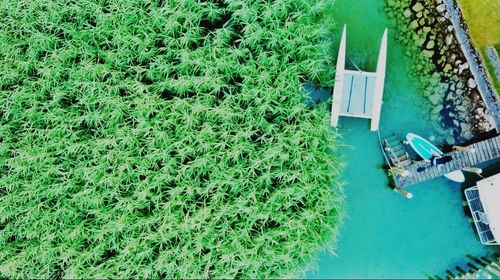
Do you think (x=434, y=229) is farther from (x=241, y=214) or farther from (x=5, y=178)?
(x=5, y=178)

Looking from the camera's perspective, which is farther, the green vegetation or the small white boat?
the small white boat

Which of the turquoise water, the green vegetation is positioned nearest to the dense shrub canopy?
the turquoise water

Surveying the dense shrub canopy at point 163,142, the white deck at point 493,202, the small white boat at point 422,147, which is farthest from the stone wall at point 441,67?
Result: the dense shrub canopy at point 163,142

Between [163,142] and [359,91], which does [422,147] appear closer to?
[359,91]

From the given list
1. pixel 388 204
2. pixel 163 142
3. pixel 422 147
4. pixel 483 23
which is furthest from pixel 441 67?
pixel 163 142

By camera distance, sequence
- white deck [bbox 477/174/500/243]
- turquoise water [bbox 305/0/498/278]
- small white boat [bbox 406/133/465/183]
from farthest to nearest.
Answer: turquoise water [bbox 305/0/498/278] < small white boat [bbox 406/133/465/183] < white deck [bbox 477/174/500/243]

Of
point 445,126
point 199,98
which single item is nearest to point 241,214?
point 199,98

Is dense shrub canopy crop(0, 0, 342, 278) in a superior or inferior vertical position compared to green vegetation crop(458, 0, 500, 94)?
inferior

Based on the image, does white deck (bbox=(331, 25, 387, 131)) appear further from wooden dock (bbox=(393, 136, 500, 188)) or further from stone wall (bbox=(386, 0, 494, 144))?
wooden dock (bbox=(393, 136, 500, 188))
